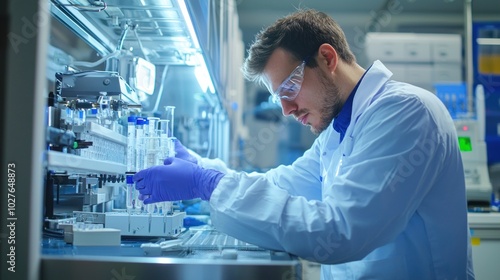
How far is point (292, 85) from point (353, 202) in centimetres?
55

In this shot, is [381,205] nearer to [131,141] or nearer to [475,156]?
[131,141]

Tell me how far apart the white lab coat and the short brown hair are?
9.7 inches

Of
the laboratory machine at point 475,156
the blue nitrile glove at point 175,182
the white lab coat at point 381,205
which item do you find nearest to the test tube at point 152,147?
the blue nitrile glove at point 175,182

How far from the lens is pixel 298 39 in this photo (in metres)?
1.49

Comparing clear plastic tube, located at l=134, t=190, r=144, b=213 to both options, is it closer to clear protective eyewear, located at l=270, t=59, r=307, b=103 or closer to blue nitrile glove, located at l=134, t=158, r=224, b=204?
blue nitrile glove, located at l=134, t=158, r=224, b=204

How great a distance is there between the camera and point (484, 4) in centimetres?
547

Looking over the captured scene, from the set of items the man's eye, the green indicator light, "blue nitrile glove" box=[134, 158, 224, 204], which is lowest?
"blue nitrile glove" box=[134, 158, 224, 204]

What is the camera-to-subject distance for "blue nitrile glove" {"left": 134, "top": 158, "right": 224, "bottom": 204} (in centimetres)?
130

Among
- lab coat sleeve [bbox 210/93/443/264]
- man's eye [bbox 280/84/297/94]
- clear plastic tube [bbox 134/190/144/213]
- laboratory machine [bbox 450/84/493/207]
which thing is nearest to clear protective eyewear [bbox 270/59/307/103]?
man's eye [bbox 280/84/297/94]

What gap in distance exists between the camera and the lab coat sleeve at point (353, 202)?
3.62ft

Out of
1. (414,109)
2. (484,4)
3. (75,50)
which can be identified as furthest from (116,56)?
(484,4)

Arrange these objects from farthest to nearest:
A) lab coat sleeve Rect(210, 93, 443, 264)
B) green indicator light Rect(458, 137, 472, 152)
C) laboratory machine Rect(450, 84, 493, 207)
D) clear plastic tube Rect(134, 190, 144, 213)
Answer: green indicator light Rect(458, 137, 472, 152), laboratory machine Rect(450, 84, 493, 207), clear plastic tube Rect(134, 190, 144, 213), lab coat sleeve Rect(210, 93, 443, 264)

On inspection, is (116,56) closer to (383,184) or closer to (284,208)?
(284,208)

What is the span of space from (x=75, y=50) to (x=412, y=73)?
3.26m
